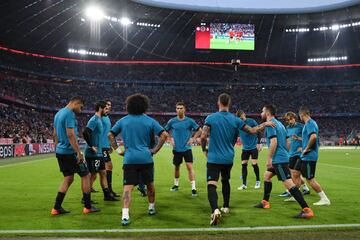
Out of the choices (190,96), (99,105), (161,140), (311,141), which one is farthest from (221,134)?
(190,96)

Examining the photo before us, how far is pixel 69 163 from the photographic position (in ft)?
25.0

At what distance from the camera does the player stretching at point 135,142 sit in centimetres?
674

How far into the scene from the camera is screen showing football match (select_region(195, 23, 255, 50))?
5516 cm

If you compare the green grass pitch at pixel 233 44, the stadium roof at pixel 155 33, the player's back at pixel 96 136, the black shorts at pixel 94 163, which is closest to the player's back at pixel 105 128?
the player's back at pixel 96 136

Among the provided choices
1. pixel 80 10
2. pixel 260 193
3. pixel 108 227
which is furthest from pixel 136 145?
pixel 80 10

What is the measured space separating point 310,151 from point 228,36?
48.3 m

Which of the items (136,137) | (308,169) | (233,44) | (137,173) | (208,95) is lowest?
(308,169)

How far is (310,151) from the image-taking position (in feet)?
28.6

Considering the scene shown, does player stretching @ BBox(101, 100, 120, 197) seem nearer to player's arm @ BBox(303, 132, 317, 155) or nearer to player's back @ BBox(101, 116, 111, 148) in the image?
player's back @ BBox(101, 116, 111, 148)

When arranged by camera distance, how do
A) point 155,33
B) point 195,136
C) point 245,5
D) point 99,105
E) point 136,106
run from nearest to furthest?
point 136,106
point 99,105
point 195,136
point 245,5
point 155,33

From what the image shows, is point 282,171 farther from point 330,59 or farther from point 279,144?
point 330,59

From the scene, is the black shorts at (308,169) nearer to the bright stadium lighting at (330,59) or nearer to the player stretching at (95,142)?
the player stretching at (95,142)

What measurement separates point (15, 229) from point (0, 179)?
8723mm

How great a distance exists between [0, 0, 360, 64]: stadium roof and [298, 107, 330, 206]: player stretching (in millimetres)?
37640
